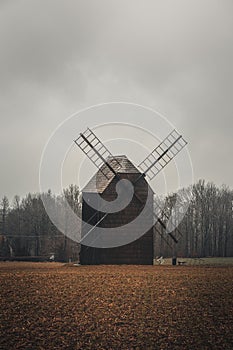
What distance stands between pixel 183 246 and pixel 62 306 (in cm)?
7416

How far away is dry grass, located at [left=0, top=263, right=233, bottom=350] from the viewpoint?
515 inches

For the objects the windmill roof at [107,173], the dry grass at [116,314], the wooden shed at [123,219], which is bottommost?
the dry grass at [116,314]

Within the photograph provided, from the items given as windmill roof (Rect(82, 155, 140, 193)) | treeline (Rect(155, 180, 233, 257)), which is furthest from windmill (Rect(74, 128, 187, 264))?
treeline (Rect(155, 180, 233, 257))

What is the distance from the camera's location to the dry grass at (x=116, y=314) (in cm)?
1309

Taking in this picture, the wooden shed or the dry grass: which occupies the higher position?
the wooden shed

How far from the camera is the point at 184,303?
16.3 m

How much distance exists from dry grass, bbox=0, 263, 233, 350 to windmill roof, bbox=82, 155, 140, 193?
13624mm

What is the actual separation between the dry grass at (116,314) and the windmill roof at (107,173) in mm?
13624

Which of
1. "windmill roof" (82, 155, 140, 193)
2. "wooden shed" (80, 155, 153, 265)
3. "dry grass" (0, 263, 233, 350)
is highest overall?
"windmill roof" (82, 155, 140, 193)

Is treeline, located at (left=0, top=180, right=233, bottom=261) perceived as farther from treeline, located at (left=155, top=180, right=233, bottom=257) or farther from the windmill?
the windmill

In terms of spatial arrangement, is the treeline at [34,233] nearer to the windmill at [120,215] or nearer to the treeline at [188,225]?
the treeline at [188,225]

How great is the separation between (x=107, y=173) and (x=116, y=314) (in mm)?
19810

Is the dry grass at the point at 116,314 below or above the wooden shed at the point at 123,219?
below

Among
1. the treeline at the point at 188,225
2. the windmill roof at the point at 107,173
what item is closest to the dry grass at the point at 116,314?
the windmill roof at the point at 107,173
